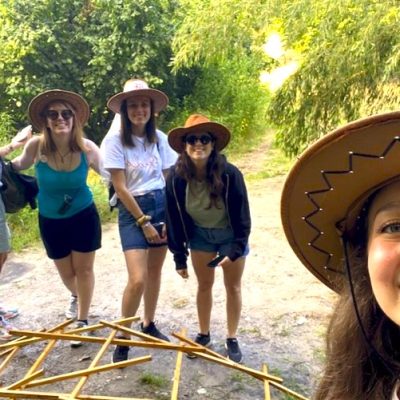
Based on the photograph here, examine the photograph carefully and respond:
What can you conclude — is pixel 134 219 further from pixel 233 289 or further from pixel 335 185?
pixel 335 185

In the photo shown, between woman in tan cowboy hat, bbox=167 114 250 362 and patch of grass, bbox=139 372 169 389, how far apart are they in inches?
23.2

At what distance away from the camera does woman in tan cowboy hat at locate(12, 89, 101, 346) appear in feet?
10.7

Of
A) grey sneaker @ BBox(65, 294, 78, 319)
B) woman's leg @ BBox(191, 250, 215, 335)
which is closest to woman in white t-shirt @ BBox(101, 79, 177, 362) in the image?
woman's leg @ BBox(191, 250, 215, 335)

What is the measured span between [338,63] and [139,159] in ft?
9.88

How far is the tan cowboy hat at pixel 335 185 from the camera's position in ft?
3.29

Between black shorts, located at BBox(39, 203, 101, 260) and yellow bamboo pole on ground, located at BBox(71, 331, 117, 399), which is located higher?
black shorts, located at BBox(39, 203, 101, 260)

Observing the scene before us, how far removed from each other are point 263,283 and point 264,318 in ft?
2.41

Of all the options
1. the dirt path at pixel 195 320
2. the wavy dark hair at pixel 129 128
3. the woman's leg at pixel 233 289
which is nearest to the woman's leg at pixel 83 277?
the dirt path at pixel 195 320

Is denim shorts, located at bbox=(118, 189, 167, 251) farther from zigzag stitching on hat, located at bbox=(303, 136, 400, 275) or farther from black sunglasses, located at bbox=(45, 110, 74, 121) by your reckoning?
zigzag stitching on hat, located at bbox=(303, 136, 400, 275)

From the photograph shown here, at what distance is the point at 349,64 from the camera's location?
5590 millimetres

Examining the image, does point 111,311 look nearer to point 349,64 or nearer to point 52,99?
point 52,99

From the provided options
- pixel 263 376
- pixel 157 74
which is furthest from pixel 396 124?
pixel 157 74

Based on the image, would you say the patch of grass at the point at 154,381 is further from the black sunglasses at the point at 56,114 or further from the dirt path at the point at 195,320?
the black sunglasses at the point at 56,114

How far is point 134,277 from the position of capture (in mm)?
3199
